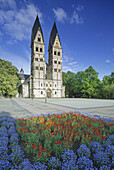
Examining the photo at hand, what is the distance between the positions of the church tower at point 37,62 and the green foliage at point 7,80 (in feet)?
26.3

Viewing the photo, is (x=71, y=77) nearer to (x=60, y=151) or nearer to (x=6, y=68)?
(x=6, y=68)

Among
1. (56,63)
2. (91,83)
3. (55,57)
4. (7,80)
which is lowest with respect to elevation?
(91,83)

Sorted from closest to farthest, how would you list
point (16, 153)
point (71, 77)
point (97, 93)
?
1. point (16, 153)
2. point (97, 93)
3. point (71, 77)

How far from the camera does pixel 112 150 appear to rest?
7.96ft

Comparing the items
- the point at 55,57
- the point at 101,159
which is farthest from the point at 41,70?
the point at 101,159

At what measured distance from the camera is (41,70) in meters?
43.0

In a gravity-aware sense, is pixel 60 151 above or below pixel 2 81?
below

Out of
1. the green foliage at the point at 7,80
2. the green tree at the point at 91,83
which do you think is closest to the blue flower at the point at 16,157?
the green foliage at the point at 7,80

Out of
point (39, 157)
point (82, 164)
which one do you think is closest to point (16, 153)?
point (39, 157)

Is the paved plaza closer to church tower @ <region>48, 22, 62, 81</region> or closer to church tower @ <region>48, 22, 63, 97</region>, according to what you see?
church tower @ <region>48, 22, 63, 97</region>

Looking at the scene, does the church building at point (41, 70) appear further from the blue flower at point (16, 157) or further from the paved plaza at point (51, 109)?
the blue flower at point (16, 157)

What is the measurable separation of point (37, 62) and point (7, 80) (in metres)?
15.2

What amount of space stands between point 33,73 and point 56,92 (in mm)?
13632

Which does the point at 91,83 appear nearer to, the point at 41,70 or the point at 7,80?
the point at 41,70
